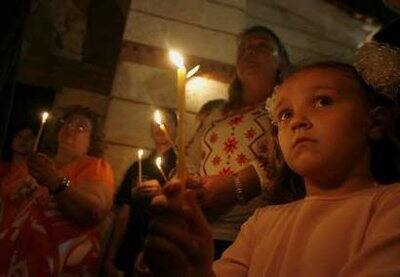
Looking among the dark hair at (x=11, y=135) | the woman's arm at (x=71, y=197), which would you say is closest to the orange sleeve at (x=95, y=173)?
the woman's arm at (x=71, y=197)

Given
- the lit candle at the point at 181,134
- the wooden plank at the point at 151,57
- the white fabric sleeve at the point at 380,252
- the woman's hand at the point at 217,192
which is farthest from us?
the wooden plank at the point at 151,57

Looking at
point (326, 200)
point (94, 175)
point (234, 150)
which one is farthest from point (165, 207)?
point (94, 175)

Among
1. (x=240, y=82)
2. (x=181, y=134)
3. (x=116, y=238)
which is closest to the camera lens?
(x=181, y=134)

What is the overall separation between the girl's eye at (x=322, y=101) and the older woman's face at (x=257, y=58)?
1.24 m

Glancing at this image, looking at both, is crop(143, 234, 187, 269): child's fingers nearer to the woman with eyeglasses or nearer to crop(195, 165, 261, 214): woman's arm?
crop(195, 165, 261, 214): woman's arm

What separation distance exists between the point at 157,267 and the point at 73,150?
8.87 feet

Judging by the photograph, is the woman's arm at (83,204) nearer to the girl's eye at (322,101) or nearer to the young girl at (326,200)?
the young girl at (326,200)

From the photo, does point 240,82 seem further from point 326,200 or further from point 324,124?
point 326,200

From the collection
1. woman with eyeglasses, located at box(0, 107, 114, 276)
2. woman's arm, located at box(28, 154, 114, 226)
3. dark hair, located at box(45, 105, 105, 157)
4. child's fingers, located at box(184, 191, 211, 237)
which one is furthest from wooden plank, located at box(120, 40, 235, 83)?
child's fingers, located at box(184, 191, 211, 237)

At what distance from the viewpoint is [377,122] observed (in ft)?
5.99

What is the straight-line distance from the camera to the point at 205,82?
4453 mm

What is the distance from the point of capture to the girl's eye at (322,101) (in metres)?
1.70

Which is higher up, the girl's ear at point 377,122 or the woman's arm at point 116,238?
the girl's ear at point 377,122

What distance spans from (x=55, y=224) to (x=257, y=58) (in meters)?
1.71
